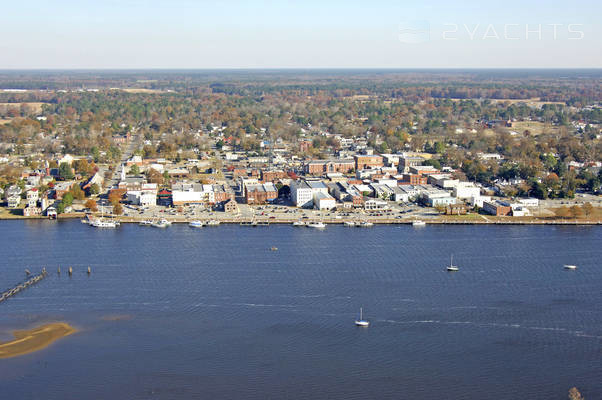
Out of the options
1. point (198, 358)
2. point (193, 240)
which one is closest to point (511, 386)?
point (198, 358)

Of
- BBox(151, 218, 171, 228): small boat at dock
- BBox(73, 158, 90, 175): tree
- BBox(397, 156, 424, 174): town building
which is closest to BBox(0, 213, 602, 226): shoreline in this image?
BBox(151, 218, 171, 228): small boat at dock

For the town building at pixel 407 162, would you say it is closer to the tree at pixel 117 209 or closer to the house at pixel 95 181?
the house at pixel 95 181

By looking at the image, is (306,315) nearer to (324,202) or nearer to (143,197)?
(324,202)

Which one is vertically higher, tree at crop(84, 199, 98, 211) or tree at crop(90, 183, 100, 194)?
tree at crop(90, 183, 100, 194)

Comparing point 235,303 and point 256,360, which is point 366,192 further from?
point 256,360

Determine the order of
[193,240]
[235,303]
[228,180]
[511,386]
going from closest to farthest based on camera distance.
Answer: [511,386], [235,303], [193,240], [228,180]

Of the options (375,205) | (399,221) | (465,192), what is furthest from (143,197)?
(465,192)

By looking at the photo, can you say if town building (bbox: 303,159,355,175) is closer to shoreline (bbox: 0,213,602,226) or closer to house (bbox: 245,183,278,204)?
house (bbox: 245,183,278,204)
